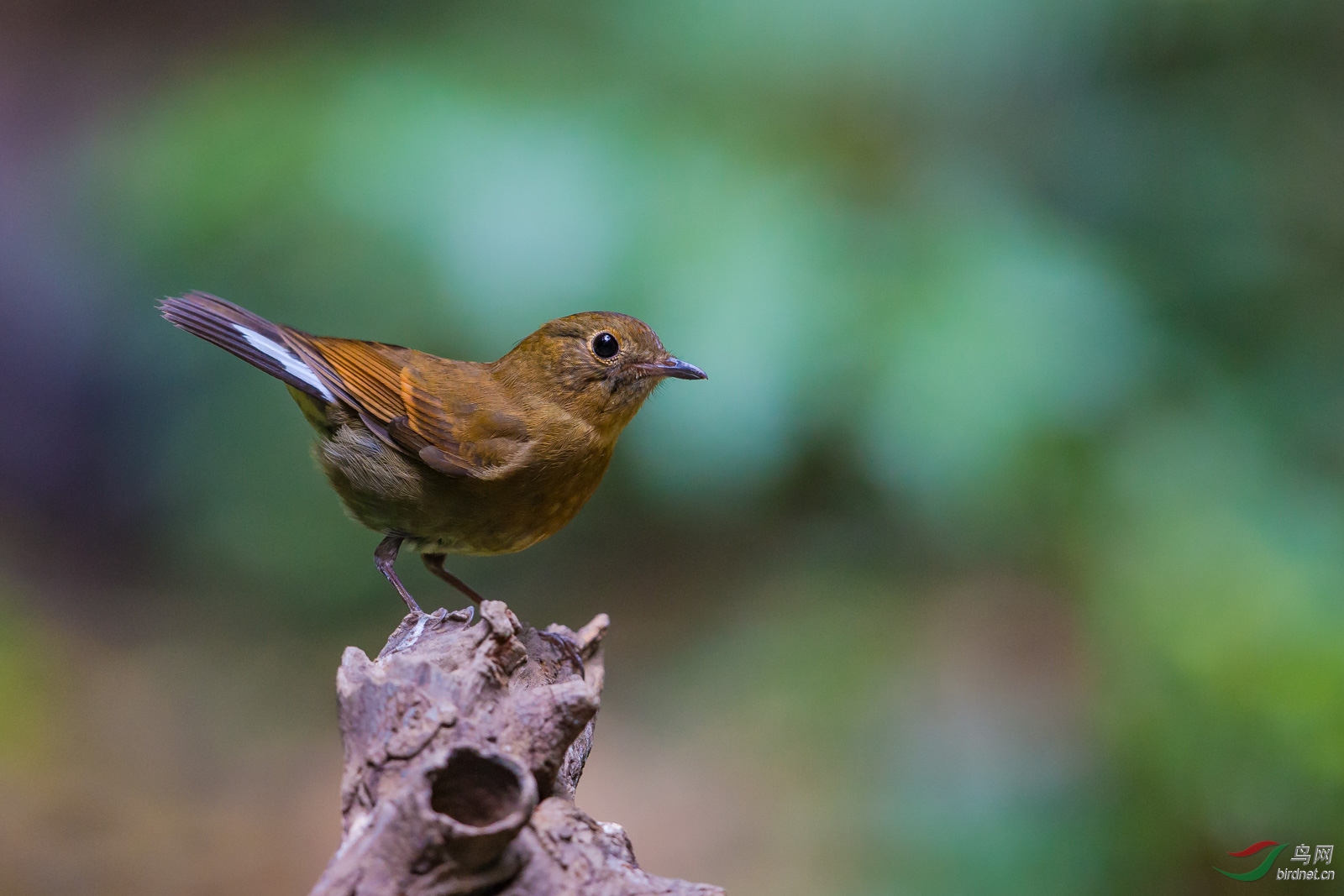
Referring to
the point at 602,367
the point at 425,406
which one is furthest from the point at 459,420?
the point at 602,367

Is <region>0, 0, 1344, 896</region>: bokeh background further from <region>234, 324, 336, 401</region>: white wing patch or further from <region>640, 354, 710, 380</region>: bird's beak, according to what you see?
<region>234, 324, 336, 401</region>: white wing patch

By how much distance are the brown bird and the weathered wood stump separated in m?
0.74

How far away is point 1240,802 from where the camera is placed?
325 cm

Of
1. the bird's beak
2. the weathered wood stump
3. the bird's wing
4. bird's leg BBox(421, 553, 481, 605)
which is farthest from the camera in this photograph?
bird's leg BBox(421, 553, 481, 605)

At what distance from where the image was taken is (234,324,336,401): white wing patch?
278 cm

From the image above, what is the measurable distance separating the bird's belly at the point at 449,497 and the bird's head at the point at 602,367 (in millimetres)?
162

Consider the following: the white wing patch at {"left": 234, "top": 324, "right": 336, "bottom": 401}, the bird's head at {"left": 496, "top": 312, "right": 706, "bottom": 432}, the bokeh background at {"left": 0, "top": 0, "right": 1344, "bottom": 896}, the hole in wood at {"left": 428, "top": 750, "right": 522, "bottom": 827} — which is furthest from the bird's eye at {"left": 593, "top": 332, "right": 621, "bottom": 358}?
the hole in wood at {"left": 428, "top": 750, "right": 522, "bottom": 827}

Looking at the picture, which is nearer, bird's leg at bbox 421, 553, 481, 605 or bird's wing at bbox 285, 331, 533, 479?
bird's wing at bbox 285, 331, 533, 479

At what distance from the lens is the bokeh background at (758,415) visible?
3.84 m

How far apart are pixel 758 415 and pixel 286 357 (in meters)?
1.88

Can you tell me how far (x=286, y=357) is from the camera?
9.29ft

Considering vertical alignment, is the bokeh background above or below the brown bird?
above

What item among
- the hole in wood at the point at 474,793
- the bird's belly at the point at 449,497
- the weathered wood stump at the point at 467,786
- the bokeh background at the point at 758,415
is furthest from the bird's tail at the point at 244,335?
the hole in wood at the point at 474,793

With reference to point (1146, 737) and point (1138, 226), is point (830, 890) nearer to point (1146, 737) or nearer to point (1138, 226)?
point (1146, 737)
